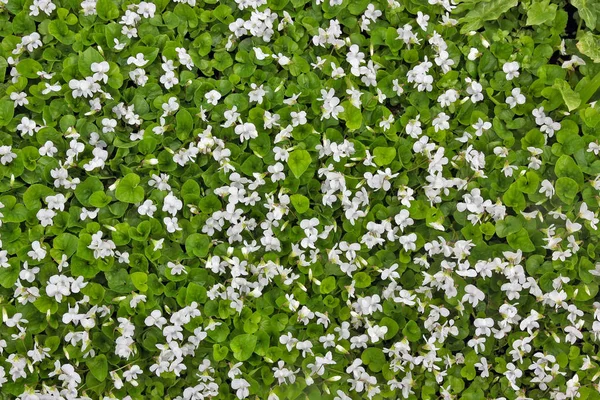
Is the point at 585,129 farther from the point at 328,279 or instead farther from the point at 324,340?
the point at 324,340

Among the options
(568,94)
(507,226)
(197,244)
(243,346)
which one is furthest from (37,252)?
(568,94)

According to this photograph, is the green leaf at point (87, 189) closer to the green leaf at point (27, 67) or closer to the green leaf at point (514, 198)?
the green leaf at point (27, 67)

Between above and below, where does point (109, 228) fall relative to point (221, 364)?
above

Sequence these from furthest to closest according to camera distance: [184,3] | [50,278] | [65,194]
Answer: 1. [184,3]
2. [65,194]
3. [50,278]

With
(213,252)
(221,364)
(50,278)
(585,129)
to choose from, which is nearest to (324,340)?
(221,364)

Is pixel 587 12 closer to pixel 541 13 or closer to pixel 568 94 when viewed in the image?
pixel 541 13

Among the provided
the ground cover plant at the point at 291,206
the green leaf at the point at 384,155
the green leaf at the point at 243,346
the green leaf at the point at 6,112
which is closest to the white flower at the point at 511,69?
the ground cover plant at the point at 291,206

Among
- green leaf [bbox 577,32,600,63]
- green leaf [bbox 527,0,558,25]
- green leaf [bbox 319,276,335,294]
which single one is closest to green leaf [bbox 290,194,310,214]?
green leaf [bbox 319,276,335,294]
